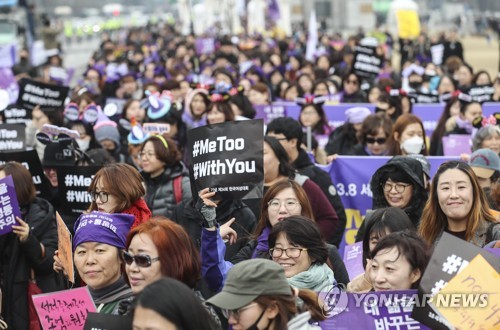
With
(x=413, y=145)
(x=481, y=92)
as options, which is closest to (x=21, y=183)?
(x=413, y=145)

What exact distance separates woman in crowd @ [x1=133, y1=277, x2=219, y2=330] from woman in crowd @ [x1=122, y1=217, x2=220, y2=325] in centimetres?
80

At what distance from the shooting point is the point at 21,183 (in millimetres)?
7398

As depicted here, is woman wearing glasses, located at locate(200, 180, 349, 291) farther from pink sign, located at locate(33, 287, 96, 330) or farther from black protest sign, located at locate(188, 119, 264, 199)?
pink sign, located at locate(33, 287, 96, 330)

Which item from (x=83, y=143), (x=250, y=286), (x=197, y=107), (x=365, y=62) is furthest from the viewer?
(x=365, y=62)

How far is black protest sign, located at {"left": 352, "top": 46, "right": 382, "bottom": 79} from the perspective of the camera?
1808 cm

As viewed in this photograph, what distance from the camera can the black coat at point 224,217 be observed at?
733 centimetres

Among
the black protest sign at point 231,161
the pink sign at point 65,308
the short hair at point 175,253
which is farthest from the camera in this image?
the black protest sign at point 231,161

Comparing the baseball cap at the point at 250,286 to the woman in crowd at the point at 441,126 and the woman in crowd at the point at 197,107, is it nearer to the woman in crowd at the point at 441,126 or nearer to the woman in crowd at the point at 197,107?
the woman in crowd at the point at 441,126

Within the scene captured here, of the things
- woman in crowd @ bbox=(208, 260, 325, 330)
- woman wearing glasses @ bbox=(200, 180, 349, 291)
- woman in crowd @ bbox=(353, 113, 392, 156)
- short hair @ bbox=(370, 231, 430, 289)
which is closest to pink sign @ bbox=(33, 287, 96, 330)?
woman wearing glasses @ bbox=(200, 180, 349, 291)

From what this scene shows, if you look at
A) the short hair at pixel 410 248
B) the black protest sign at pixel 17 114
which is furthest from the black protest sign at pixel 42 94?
the short hair at pixel 410 248

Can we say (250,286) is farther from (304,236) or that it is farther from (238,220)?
(238,220)

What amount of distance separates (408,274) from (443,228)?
1286 millimetres

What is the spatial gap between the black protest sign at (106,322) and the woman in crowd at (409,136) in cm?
498

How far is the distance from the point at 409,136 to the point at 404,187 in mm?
2310
